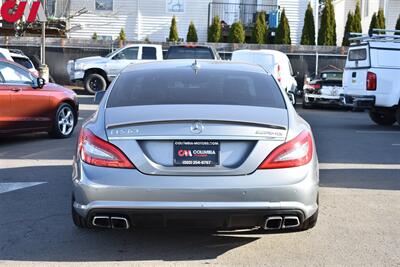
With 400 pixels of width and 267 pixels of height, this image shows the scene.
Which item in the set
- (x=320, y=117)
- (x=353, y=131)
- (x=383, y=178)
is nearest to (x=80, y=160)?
(x=383, y=178)

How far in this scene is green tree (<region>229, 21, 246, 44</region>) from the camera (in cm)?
2919

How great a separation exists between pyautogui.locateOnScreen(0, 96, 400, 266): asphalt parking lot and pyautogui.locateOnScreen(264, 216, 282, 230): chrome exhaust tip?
1.09 feet

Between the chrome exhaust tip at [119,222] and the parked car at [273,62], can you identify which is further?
the parked car at [273,62]

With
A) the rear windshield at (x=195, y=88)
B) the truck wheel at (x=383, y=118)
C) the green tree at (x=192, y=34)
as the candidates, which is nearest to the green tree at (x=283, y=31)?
the green tree at (x=192, y=34)

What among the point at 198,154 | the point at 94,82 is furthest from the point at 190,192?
the point at 94,82

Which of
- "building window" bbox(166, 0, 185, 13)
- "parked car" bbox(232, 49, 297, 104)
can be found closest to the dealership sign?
"building window" bbox(166, 0, 185, 13)

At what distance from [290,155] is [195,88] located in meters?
1.18

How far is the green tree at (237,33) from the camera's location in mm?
29188

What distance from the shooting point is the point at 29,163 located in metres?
9.31

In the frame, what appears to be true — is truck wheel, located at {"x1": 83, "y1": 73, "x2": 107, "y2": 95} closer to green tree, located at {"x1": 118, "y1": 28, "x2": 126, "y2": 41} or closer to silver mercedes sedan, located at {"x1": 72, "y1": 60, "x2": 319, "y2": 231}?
green tree, located at {"x1": 118, "y1": 28, "x2": 126, "y2": 41}

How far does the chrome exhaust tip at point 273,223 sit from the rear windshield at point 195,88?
0.98 metres

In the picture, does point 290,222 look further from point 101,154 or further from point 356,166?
point 356,166

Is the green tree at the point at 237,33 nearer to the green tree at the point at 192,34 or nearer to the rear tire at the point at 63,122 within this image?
the green tree at the point at 192,34

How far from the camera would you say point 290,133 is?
485 cm
